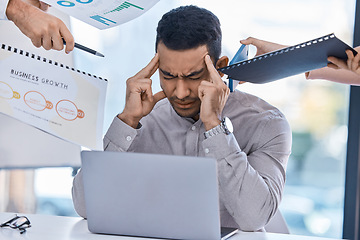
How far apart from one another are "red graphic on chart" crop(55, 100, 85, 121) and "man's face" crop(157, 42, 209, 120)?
350 mm

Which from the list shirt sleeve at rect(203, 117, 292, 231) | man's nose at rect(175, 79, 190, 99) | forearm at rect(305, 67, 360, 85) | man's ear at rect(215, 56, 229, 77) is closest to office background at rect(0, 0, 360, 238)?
forearm at rect(305, 67, 360, 85)

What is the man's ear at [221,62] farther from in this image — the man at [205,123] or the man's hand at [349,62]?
the man's hand at [349,62]

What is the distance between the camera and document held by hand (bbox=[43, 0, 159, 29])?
5.47 feet

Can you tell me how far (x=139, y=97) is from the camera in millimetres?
1866

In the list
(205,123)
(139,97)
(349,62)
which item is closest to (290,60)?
(349,62)

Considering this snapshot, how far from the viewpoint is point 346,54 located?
64.6 inches

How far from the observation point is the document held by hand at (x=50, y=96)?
5.35 ft

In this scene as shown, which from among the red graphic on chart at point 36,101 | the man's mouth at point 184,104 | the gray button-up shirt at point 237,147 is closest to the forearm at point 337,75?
the gray button-up shirt at point 237,147

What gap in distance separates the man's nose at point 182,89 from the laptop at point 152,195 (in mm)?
534

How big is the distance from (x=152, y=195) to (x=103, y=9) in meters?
0.67

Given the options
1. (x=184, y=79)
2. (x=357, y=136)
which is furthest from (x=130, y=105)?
(x=357, y=136)

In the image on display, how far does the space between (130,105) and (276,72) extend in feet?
1.68

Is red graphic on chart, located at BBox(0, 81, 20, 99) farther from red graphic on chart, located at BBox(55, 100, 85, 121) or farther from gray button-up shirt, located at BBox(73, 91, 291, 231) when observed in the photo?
gray button-up shirt, located at BBox(73, 91, 291, 231)

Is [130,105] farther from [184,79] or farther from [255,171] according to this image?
[255,171]
